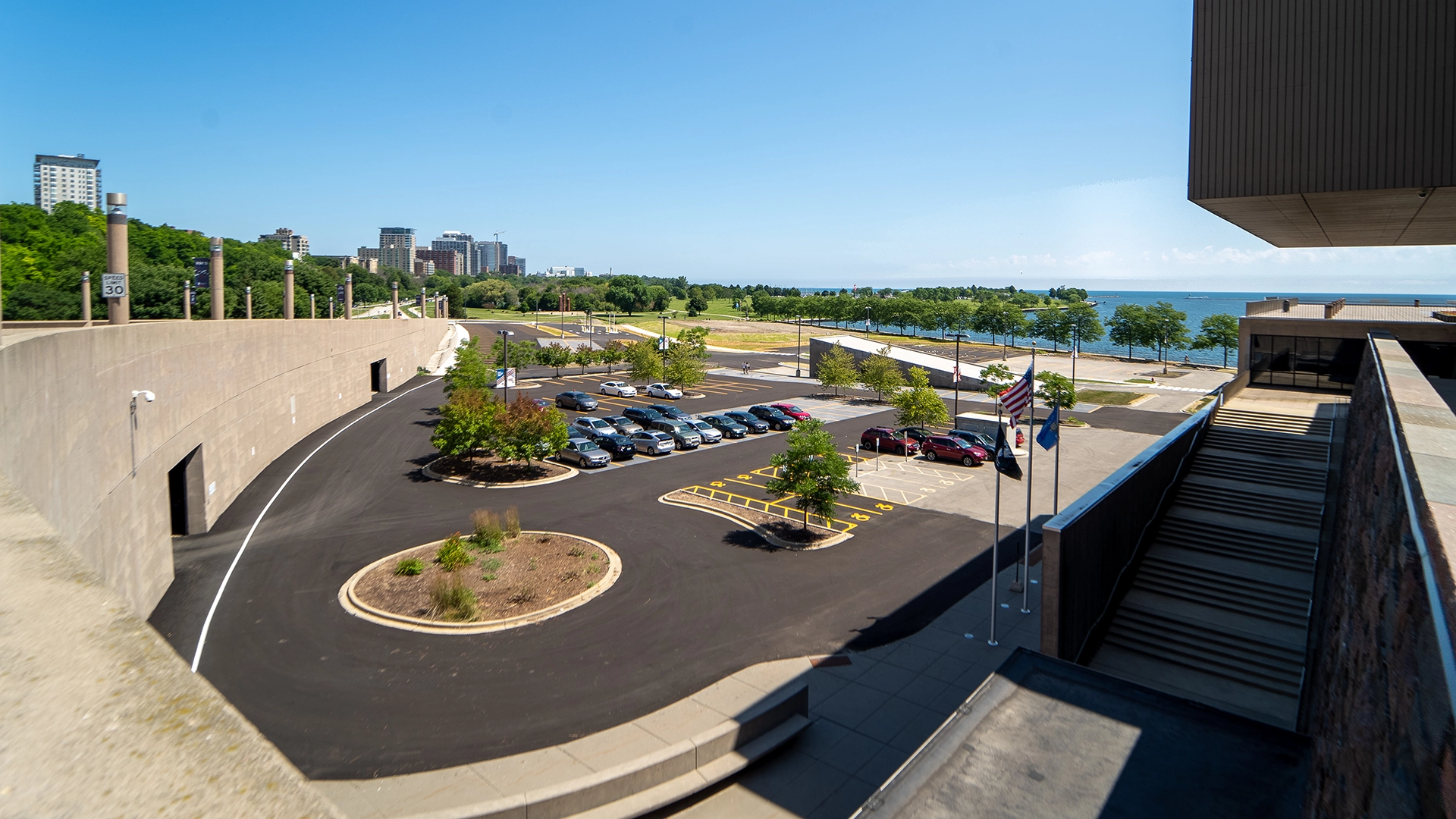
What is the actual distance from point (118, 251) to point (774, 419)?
29.3m

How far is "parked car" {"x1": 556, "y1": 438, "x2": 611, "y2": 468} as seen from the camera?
32.5 m

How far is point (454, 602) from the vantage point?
57.4 feet

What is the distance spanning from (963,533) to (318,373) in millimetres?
32621

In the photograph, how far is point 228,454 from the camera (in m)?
26.5

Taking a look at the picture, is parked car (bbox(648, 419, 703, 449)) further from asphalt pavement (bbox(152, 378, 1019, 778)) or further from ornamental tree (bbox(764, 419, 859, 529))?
ornamental tree (bbox(764, 419, 859, 529))

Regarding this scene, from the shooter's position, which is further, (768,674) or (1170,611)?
(1170,611)

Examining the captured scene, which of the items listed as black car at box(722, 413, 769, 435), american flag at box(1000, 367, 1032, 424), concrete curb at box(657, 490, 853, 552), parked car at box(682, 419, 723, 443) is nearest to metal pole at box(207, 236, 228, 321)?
concrete curb at box(657, 490, 853, 552)

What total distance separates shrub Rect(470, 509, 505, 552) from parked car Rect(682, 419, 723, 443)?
16.5 m

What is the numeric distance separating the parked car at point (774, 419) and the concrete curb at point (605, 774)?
29514mm

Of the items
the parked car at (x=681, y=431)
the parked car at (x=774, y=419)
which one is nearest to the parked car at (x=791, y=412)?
the parked car at (x=774, y=419)

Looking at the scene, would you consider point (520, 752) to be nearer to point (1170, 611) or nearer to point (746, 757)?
point (746, 757)

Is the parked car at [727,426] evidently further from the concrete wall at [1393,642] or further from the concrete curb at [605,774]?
the concrete wall at [1393,642]

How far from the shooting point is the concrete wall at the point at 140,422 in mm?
11641

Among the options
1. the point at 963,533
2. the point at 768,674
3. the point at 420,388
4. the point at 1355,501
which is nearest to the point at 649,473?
the point at 963,533
